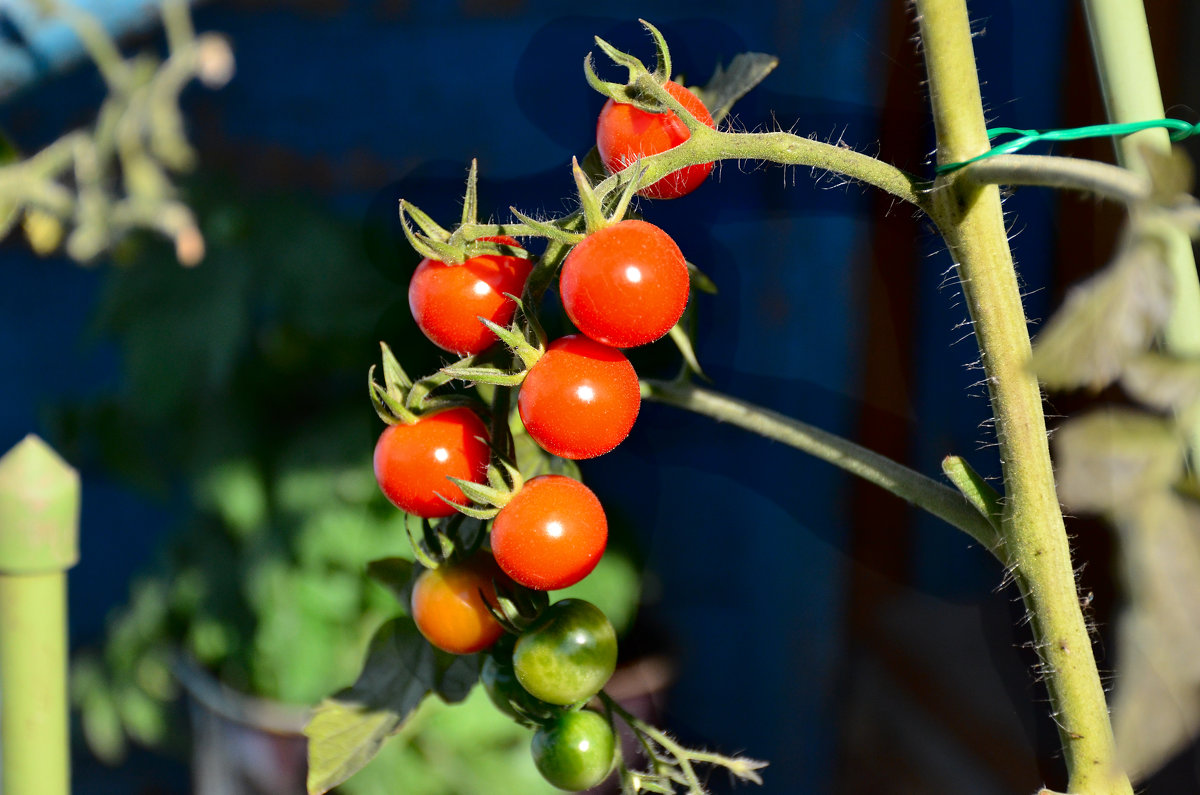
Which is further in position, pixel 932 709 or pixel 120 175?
pixel 120 175

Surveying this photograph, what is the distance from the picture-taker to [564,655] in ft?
1.30

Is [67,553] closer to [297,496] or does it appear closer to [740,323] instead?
[297,496]

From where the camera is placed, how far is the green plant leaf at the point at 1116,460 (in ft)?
0.72

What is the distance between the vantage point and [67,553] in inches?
20.3

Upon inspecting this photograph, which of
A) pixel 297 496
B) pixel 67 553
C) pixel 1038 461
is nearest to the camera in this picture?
pixel 1038 461

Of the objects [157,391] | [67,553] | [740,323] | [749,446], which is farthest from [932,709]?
[157,391]

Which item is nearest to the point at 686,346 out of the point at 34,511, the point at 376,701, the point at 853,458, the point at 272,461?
the point at 853,458

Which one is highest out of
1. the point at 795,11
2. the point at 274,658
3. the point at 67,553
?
the point at 795,11

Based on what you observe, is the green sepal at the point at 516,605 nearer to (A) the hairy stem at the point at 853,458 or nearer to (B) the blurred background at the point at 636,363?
(A) the hairy stem at the point at 853,458

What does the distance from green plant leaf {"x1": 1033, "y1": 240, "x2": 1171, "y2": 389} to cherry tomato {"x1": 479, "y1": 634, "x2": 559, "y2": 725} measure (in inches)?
12.2

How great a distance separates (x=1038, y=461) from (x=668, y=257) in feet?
0.46

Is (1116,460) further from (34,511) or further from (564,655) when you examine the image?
(34,511)

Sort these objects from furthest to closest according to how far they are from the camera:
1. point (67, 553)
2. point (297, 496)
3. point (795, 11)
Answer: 1. point (297, 496)
2. point (795, 11)
3. point (67, 553)

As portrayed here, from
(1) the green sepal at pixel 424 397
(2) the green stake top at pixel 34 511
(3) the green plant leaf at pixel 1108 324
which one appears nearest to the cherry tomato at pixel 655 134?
(1) the green sepal at pixel 424 397
